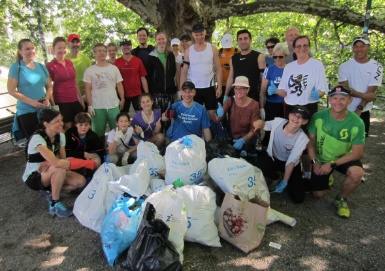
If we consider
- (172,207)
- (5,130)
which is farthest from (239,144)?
(5,130)

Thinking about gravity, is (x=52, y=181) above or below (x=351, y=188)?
above

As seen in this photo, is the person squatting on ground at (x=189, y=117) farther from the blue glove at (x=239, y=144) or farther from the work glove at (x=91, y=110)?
the work glove at (x=91, y=110)

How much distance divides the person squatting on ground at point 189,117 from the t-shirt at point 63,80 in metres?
1.51

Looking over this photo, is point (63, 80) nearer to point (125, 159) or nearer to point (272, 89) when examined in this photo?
point (125, 159)

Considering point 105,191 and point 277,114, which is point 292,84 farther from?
point 105,191

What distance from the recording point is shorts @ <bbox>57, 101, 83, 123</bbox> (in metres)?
4.26

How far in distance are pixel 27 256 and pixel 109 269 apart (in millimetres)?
849

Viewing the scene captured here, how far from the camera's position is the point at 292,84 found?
366cm

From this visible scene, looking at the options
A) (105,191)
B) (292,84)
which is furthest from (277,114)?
(105,191)

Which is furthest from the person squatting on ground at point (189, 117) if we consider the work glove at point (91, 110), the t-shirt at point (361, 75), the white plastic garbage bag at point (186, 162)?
the t-shirt at point (361, 75)

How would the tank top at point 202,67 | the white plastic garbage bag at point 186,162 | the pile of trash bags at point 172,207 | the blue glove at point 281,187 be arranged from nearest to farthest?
the pile of trash bags at point 172,207 → the white plastic garbage bag at point 186,162 → the blue glove at point 281,187 → the tank top at point 202,67

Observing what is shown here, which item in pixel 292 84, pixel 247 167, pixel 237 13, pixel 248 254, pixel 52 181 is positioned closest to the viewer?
pixel 248 254

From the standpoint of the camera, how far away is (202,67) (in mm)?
4508

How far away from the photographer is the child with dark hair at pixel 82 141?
12.4 ft
